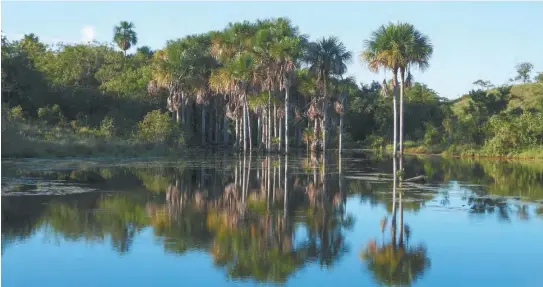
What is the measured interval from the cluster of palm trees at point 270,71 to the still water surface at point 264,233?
22.2 metres

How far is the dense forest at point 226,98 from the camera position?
1928 inches

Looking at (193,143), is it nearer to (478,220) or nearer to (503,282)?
(478,220)

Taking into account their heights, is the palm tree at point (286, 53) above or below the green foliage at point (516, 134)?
above

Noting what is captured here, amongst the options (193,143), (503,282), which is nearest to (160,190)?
(503,282)

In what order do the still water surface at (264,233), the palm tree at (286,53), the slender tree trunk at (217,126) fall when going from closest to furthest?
1. the still water surface at (264,233)
2. the palm tree at (286,53)
3. the slender tree trunk at (217,126)

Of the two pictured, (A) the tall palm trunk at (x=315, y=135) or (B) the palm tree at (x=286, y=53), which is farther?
(A) the tall palm trunk at (x=315, y=135)

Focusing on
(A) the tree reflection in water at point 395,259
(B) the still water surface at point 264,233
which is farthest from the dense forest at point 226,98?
(A) the tree reflection in water at point 395,259

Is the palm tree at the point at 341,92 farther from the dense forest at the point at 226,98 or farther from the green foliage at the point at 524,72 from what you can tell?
the green foliage at the point at 524,72

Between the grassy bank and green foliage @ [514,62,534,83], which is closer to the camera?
the grassy bank

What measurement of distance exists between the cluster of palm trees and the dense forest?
4.4 inches

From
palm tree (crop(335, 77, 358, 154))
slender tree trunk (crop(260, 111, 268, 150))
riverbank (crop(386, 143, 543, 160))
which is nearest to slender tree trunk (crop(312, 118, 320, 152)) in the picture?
palm tree (crop(335, 77, 358, 154))

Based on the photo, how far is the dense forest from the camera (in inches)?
1928

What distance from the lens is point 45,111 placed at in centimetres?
Answer: 5597

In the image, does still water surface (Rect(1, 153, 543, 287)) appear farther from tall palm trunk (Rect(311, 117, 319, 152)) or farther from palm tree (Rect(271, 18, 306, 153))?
tall palm trunk (Rect(311, 117, 319, 152))
